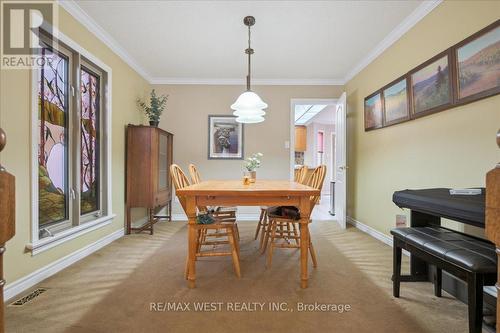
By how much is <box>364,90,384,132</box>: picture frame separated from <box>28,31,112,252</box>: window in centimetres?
344

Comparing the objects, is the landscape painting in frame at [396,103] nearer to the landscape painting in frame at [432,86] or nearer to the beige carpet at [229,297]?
the landscape painting in frame at [432,86]

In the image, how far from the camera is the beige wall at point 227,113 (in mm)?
4418

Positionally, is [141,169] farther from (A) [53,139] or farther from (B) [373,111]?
(B) [373,111]

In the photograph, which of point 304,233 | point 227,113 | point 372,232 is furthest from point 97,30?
point 372,232

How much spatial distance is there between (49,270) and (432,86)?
147 inches

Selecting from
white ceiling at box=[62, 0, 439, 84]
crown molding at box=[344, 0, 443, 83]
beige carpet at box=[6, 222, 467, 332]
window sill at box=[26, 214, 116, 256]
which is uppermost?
white ceiling at box=[62, 0, 439, 84]

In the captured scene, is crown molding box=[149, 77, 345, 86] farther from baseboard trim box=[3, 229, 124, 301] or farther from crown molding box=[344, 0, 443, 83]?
baseboard trim box=[3, 229, 124, 301]

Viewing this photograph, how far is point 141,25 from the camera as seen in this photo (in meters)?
2.71

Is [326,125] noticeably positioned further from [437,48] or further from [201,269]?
[201,269]

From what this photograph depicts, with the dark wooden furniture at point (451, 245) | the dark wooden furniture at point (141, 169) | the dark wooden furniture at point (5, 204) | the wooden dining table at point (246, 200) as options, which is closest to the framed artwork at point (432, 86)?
the dark wooden furniture at point (451, 245)

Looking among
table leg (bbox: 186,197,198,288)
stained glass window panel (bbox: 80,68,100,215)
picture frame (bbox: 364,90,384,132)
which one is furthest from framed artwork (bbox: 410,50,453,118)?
stained glass window panel (bbox: 80,68,100,215)

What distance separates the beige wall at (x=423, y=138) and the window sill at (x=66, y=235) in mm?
3394

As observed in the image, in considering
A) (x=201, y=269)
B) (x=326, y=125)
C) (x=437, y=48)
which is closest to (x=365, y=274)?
(x=201, y=269)

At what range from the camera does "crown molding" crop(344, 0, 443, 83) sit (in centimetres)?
231
